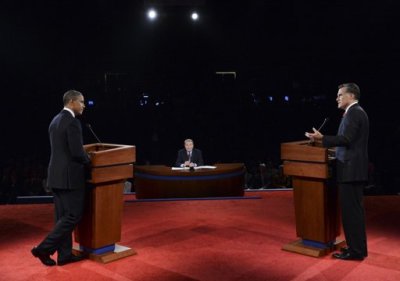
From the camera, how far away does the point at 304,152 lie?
12.0ft

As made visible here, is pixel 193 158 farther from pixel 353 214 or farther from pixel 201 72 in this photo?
pixel 201 72

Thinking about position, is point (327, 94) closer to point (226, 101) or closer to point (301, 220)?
point (226, 101)

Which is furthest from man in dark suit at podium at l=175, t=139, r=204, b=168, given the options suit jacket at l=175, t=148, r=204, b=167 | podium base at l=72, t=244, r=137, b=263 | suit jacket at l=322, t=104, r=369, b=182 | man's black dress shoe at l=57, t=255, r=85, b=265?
suit jacket at l=322, t=104, r=369, b=182

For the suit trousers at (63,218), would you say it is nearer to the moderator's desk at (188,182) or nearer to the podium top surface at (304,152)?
the podium top surface at (304,152)

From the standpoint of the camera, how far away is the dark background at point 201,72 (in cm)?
989

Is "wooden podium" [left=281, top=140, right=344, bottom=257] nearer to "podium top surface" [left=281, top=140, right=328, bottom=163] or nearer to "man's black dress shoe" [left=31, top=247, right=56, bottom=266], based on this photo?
"podium top surface" [left=281, top=140, right=328, bottom=163]

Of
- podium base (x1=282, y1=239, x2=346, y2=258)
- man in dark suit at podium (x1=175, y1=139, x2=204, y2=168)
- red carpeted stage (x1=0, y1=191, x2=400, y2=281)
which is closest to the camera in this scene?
red carpeted stage (x1=0, y1=191, x2=400, y2=281)

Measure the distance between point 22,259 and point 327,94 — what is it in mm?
10786

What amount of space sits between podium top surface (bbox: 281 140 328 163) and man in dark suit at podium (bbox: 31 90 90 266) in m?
1.63

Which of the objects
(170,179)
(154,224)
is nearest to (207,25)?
(170,179)

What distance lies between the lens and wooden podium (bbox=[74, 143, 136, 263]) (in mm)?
3564

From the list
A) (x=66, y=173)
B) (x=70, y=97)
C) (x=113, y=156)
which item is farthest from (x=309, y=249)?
(x=70, y=97)

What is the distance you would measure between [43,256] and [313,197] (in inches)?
86.9

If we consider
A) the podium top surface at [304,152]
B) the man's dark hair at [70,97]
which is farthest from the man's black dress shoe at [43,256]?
the podium top surface at [304,152]
